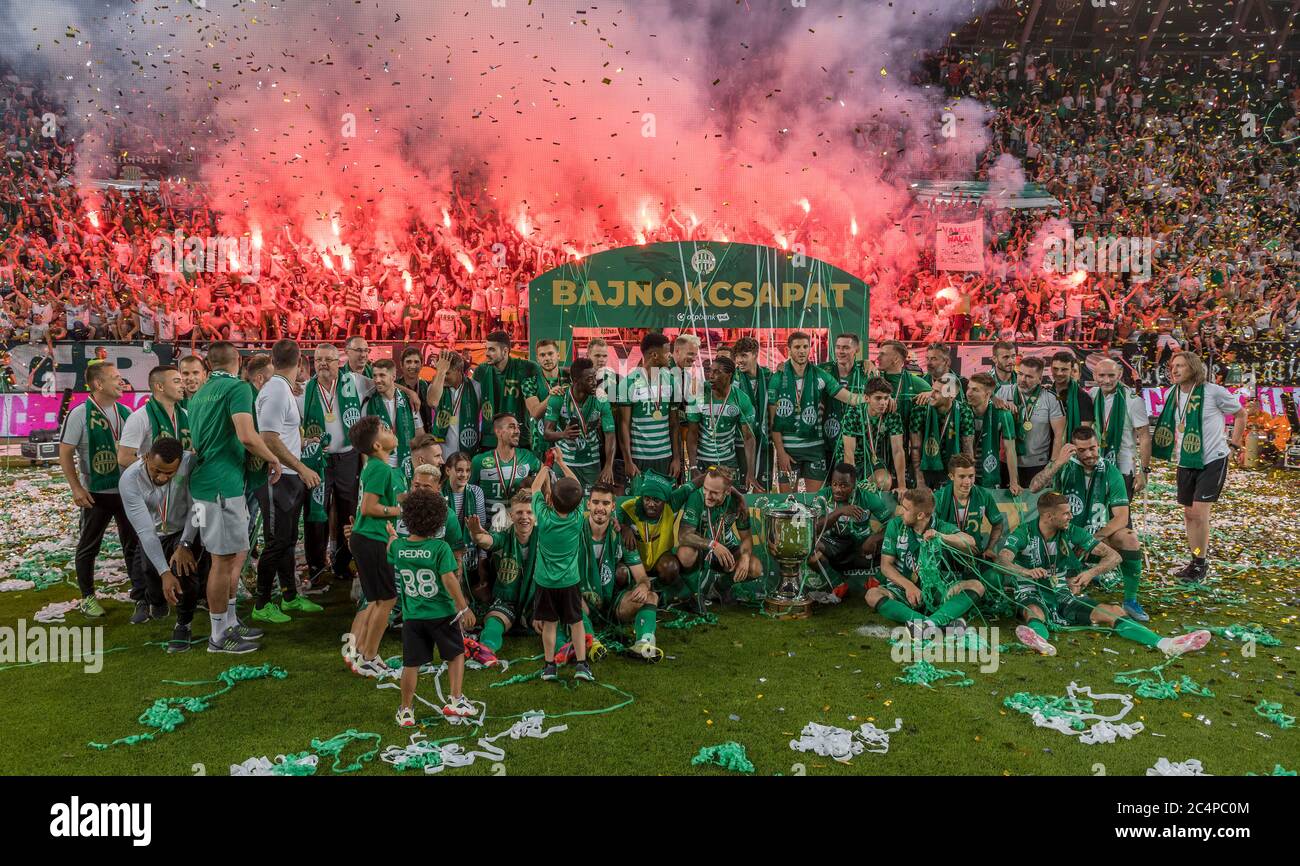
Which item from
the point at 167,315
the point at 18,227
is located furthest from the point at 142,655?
the point at 18,227

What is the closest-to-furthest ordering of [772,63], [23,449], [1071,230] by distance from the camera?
[23,449] → [1071,230] → [772,63]

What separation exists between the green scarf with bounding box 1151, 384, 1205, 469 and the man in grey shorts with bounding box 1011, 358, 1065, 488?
81 cm

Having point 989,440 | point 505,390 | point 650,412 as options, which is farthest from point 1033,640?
point 505,390

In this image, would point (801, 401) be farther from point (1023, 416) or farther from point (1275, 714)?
point (1275, 714)

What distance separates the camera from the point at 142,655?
5035 mm

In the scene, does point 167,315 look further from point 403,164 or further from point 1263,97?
point 1263,97

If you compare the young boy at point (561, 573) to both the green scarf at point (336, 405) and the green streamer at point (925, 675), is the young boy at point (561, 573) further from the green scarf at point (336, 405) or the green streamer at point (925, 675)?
the green scarf at point (336, 405)

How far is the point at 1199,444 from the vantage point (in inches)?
260

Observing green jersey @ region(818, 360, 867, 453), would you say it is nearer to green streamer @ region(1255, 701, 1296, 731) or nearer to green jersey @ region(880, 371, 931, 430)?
green jersey @ region(880, 371, 931, 430)

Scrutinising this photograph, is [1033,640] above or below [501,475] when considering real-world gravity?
below

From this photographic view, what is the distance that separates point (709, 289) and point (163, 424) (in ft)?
21.5

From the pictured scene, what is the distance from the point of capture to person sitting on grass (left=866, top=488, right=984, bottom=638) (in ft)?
17.7

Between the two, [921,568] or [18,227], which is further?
[18,227]

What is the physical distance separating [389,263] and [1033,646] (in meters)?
15.1
